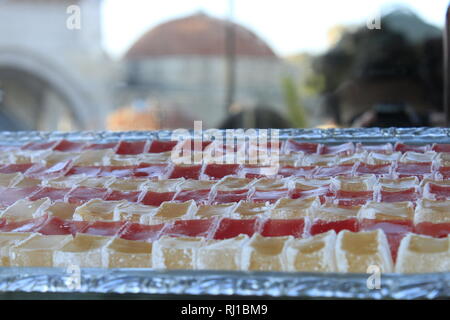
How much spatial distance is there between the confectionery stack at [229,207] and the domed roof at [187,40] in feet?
16.7

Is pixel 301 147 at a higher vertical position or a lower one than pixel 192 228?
higher

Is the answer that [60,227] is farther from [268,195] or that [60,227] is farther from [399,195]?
[399,195]

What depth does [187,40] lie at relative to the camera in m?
6.88

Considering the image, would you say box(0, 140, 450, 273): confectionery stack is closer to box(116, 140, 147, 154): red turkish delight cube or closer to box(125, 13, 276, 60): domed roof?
box(116, 140, 147, 154): red turkish delight cube

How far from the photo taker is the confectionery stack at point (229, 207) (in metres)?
1.07

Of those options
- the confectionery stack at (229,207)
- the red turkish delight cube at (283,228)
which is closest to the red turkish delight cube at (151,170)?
the confectionery stack at (229,207)

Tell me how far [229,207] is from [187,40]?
5.75 meters

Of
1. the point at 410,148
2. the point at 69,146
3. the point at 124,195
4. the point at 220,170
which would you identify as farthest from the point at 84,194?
the point at 410,148

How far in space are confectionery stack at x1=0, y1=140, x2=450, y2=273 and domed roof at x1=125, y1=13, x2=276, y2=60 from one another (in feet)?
16.7

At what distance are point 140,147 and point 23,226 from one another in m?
0.53

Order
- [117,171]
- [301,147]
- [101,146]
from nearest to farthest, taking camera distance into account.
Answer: [117,171]
[301,147]
[101,146]

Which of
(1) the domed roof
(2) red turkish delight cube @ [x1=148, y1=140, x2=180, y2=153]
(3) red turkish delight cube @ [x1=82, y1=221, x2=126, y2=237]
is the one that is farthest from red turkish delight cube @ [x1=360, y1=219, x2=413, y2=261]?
(1) the domed roof

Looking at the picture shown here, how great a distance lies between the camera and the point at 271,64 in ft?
22.2

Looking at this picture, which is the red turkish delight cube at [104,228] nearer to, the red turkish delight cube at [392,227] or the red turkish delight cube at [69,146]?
the red turkish delight cube at [392,227]
